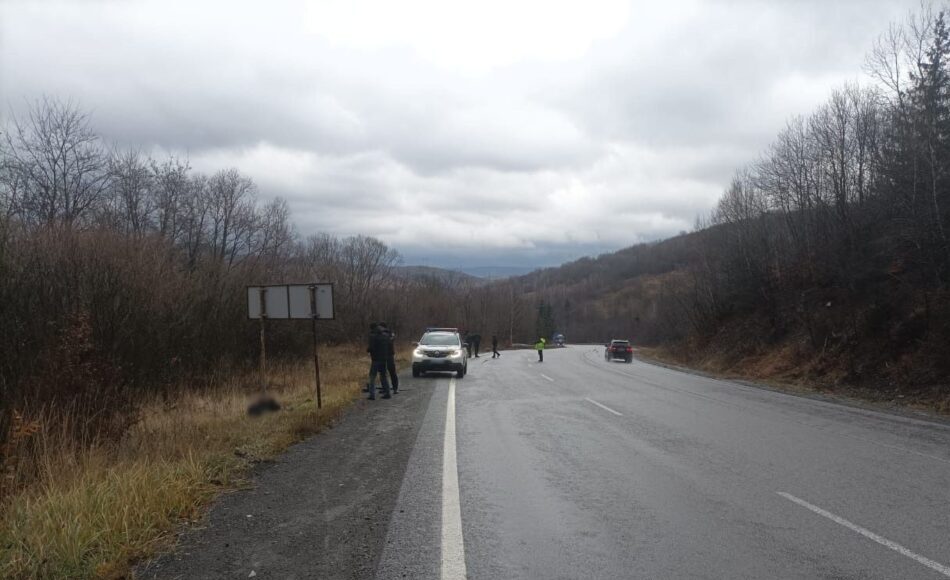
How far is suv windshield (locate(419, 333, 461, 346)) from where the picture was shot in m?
24.0

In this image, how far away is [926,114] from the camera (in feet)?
69.8

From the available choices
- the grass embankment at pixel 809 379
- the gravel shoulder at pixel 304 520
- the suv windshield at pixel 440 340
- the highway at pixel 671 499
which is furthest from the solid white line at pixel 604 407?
the suv windshield at pixel 440 340

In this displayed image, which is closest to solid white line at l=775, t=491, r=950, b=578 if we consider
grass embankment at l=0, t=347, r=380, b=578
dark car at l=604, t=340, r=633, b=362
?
grass embankment at l=0, t=347, r=380, b=578

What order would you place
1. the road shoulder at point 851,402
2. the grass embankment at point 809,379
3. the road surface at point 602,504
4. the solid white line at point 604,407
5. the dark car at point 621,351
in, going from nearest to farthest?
1. the road surface at point 602,504
2. the solid white line at point 604,407
3. the road shoulder at point 851,402
4. the grass embankment at point 809,379
5. the dark car at point 621,351

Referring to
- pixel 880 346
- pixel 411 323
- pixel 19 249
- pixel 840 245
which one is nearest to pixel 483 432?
pixel 19 249

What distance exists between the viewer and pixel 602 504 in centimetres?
643

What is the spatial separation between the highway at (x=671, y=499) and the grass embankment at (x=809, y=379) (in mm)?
4836

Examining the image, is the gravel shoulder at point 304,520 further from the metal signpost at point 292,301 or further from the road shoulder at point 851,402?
the road shoulder at point 851,402

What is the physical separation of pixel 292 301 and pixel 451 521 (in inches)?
318

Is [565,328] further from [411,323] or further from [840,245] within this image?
[840,245]

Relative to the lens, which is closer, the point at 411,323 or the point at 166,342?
the point at 166,342

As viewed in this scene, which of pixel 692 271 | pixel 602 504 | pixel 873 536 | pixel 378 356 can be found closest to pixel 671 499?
pixel 602 504

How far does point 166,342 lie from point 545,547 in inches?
527

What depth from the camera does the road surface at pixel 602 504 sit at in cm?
480
